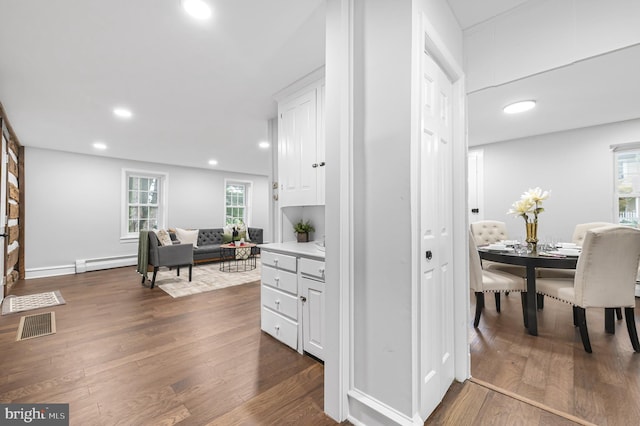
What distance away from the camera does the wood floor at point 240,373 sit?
1498 millimetres

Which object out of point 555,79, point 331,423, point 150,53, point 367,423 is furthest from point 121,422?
point 555,79

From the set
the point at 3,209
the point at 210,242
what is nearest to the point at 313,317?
the point at 3,209

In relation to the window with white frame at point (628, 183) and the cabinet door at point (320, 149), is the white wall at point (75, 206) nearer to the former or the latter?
the cabinet door at point (320, 149)

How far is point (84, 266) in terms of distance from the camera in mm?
5293

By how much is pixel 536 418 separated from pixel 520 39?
7.42 ft

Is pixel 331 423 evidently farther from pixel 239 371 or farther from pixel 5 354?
pixel 5 354

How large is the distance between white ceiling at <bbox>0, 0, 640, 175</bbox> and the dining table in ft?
5.03

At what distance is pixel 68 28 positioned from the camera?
5.97ft

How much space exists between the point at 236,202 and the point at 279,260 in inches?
241

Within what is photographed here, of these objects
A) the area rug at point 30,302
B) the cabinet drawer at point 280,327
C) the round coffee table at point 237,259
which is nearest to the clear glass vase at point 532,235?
the cabinet drawer at point 280,327

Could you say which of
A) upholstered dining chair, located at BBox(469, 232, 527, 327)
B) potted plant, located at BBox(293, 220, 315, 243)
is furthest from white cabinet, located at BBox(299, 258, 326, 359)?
upholstered dining chair, located at BBox(469, 232, 527, 327)

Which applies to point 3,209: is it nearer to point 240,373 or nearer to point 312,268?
point 240,373

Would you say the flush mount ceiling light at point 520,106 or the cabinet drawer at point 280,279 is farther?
the flush mount ceiling light at point 520,106

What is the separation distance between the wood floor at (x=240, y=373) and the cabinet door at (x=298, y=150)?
138 cm
